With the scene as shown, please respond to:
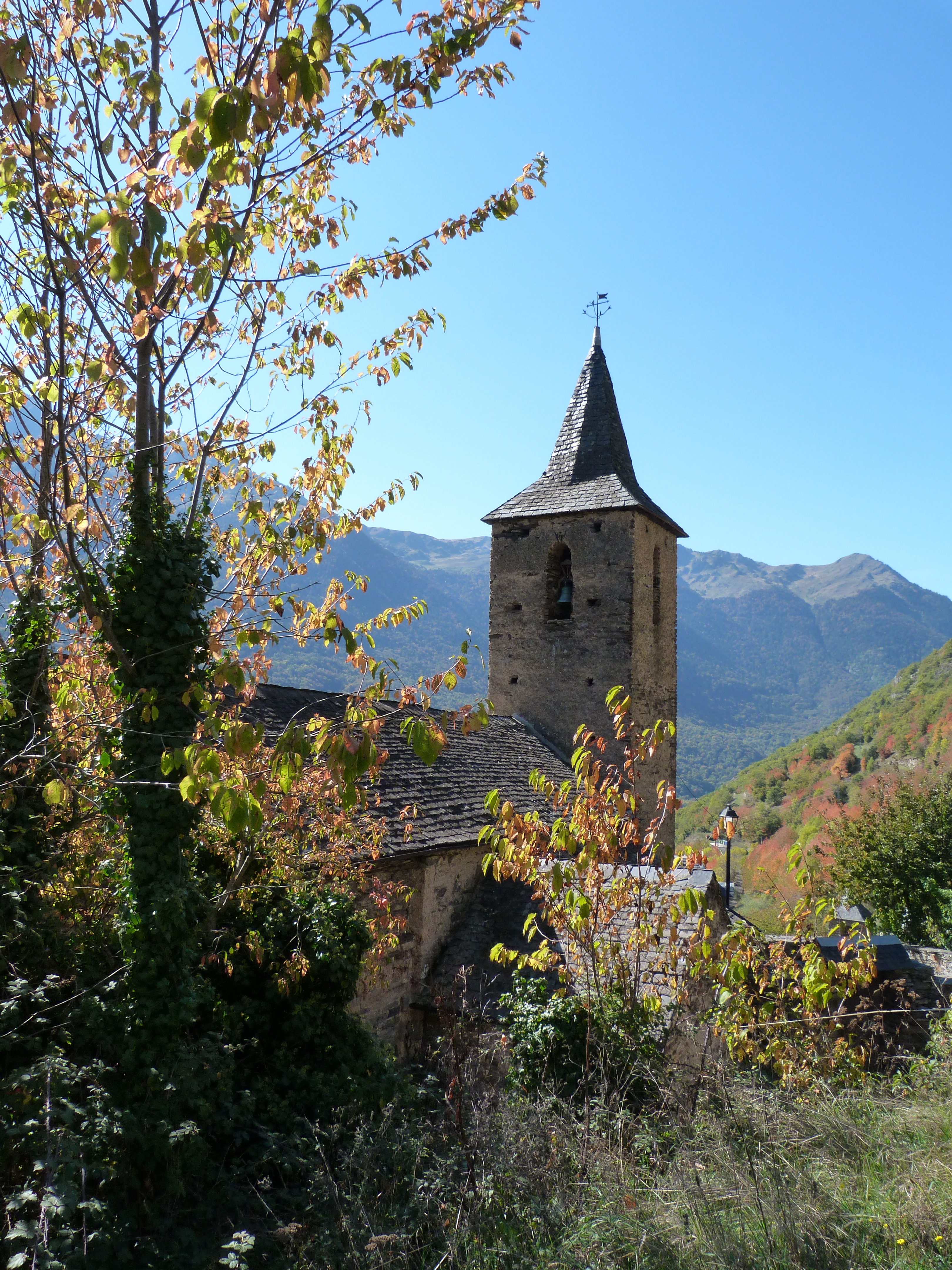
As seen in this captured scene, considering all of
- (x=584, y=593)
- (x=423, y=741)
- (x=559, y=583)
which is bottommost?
(x=423, y=741)

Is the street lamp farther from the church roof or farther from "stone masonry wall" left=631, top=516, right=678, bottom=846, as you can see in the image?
the church roof

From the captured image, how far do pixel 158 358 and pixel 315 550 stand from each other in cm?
181

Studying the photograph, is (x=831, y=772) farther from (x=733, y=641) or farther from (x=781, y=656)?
(x=733, y=641)

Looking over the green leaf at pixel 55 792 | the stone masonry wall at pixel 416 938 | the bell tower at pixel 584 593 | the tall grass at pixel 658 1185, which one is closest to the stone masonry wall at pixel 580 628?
the bell tower at pixel 584 593

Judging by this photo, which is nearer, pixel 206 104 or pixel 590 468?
pixel 206 104

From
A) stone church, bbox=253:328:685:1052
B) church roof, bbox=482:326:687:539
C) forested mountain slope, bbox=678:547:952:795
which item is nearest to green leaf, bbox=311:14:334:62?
stone church, bbox=253:328:685:1052

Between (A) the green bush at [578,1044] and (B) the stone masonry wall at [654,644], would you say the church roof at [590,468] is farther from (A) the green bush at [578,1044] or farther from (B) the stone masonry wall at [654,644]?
(A) the green bush at [578,1044]

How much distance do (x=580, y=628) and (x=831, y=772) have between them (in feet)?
98.6

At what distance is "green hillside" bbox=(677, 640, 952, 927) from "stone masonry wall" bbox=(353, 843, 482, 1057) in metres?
16.2

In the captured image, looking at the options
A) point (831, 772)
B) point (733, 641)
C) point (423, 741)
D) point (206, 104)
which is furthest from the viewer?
point (733, 641)

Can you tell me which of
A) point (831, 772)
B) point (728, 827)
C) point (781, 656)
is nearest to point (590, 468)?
point (728, 827)

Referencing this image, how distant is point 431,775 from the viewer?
1000cm

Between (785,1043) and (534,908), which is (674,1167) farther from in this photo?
(534,908)

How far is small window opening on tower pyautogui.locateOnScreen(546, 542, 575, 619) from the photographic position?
47.7 feet
